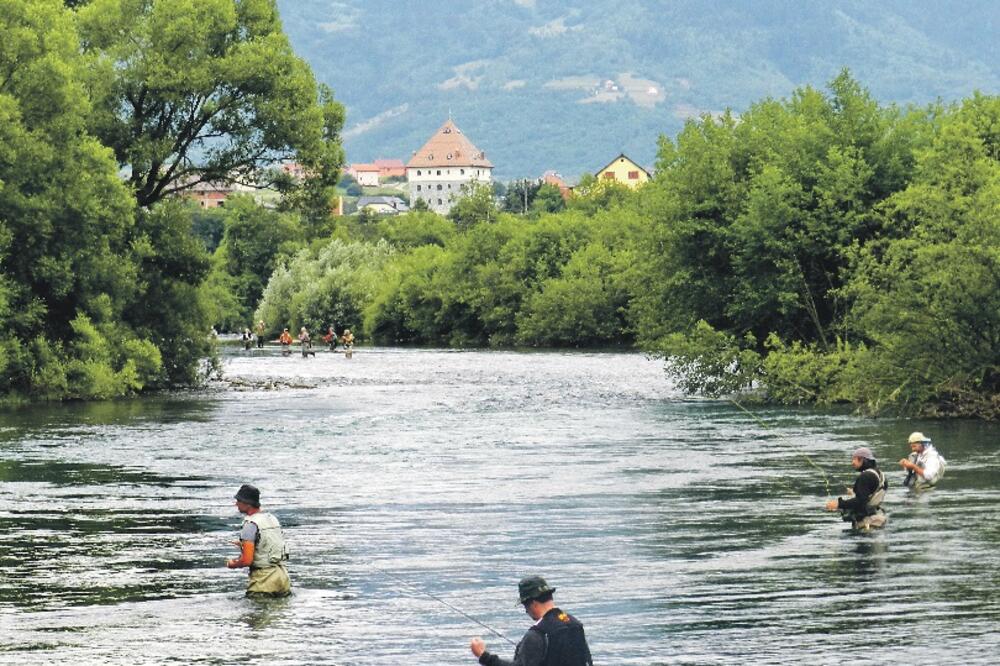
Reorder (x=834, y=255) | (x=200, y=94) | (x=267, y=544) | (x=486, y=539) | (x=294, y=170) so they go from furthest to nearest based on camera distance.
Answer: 1. (x=294, y=170)
2. (x=200, y=94)
3. (x=834, y=255)
4. (x=486, y=539)
5. (x=267, y=544)

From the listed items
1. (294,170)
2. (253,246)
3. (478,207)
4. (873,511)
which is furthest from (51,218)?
(478,207)

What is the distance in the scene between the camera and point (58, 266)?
55500 mm

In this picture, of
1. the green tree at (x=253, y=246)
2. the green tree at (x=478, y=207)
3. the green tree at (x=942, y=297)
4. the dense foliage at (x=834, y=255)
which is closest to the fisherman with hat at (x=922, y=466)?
the green tree at (x=942, y=297)

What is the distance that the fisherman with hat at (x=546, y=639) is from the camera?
13609 mm

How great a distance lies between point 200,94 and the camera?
2451 inches

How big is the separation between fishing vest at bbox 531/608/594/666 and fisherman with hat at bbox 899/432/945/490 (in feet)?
60.2

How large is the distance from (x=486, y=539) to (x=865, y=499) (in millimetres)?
5778

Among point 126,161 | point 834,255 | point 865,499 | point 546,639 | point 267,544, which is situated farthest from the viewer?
point 126,161

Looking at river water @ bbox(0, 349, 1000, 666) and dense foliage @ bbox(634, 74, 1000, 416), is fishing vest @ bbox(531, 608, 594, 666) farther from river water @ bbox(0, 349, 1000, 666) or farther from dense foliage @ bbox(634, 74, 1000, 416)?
dense foliage @ bbox(634, 74, 1000, 416)

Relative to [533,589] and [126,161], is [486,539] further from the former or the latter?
[126,161]

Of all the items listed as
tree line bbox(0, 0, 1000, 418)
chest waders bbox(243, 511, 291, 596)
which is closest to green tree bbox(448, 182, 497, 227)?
tree line bbox(0, 0, 1000, 418)

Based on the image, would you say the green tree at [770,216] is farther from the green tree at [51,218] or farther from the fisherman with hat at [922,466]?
the fisherman with hat at [922,466]

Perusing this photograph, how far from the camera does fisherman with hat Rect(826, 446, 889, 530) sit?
1043 inches

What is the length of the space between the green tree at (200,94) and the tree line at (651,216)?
84 mm
